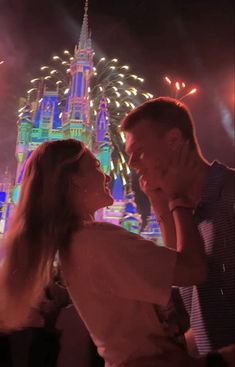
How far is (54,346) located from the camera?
3.03 m

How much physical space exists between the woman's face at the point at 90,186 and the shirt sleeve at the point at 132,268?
0.26 metres

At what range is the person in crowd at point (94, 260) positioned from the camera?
119 cm

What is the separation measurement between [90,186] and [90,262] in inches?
13.3

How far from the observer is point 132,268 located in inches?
46.6

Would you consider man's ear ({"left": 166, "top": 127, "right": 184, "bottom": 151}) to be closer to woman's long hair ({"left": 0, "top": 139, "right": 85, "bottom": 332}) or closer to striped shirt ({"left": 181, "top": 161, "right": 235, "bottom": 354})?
striped shirt ({"left": 181, "top": 161, "right": 235, "bottom": 354})

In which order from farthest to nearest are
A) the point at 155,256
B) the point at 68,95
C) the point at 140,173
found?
the point at 68,95 → the point at 140,173 → the point at 155,256

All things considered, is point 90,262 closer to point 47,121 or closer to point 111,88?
point 111,88

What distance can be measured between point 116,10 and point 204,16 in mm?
1130

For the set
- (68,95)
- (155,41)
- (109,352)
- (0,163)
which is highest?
(68,95)

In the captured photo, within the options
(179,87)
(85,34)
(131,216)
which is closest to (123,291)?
(85,34)

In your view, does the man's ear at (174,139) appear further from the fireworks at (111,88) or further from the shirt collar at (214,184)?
the fireworks at (111,88)

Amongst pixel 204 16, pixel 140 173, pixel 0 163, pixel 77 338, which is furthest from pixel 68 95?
pixel 140 173

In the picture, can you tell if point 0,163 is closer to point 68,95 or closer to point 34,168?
point 68,95

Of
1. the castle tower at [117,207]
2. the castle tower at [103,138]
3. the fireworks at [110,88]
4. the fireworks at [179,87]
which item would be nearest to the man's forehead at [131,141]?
the fireworks at [179,87]
